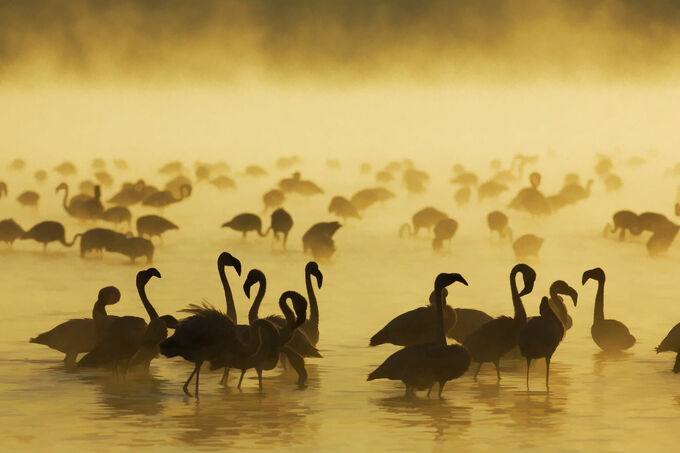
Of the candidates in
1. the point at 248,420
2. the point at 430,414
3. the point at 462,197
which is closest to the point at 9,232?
the point at 462,197

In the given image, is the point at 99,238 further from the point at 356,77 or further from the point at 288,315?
the point at 356,77

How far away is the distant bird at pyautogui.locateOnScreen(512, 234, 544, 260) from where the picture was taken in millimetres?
29438

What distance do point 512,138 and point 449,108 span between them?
2198cm

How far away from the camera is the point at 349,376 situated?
16938mm

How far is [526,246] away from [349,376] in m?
13.2

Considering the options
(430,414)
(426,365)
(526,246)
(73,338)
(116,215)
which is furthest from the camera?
(116,215)

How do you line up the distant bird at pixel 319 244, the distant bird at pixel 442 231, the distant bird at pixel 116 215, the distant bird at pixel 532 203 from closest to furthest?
1. the distant bird at pixel 319 244
2. the distant bird at pixel 442 231
3. the distant bird at pixel 116 215
4. the distant bird at pixel 532 203

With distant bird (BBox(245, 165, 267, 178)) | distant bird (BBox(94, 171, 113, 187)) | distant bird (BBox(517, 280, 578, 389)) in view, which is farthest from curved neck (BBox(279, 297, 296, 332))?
Answer: distant bird (BBox(245, 165, 267, 178))

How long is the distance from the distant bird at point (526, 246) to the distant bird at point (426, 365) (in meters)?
14.0

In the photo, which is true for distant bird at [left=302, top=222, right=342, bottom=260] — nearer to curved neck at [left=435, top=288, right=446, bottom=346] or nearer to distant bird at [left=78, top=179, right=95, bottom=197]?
curved neck at [left=435, top=288, right=446, bottom=346]

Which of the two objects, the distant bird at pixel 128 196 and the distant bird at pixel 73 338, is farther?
the distant bird at pixel 128 196

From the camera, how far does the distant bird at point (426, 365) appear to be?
15328mm

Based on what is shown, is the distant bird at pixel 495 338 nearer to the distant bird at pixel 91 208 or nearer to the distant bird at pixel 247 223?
the distant bird at pixel 247 223

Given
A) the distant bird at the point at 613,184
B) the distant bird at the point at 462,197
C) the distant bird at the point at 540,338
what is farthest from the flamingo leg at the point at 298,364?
the distant bird at the point at 613,184
